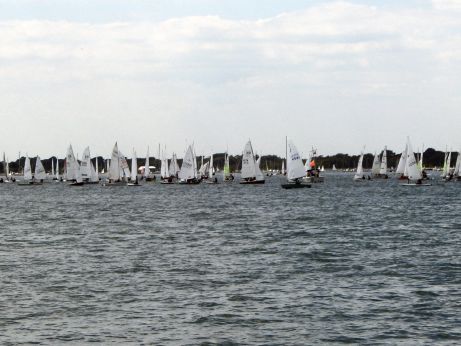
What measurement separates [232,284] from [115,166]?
144283 millimetres

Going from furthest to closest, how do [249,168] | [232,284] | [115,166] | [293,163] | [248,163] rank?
[115,166] → [249,168] → [248,163] → [293,163] → [232,284]

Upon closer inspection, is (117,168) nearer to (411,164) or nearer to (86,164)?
(86,164)

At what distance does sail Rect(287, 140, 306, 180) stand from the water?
59.3 m

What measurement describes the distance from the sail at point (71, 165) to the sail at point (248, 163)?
40418 millimetres

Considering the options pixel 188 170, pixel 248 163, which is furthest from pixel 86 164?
pixel 248 163

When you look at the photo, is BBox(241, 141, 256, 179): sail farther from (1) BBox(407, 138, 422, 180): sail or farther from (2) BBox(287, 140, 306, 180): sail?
(1) BBox(407, 138, 422, 180): sail

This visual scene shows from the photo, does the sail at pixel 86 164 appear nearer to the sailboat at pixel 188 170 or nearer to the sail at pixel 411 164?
the sailboat at pixel 188 170

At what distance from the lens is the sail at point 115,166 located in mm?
171250

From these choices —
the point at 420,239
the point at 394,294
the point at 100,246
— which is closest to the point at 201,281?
the point at 394,294

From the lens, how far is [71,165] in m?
188

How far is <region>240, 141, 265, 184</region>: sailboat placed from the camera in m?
152

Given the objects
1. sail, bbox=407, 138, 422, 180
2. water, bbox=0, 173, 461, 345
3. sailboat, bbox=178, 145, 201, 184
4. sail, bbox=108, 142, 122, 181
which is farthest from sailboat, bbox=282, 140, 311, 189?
water, bbox=0, 173, 461, 345

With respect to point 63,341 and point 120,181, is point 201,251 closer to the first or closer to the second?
point 63,341

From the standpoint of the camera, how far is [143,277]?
3850 cm
